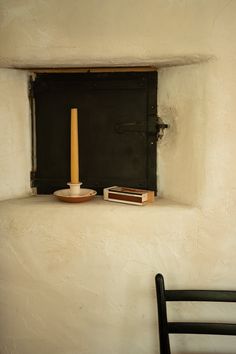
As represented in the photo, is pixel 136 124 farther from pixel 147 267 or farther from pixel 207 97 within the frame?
pixel 147 267

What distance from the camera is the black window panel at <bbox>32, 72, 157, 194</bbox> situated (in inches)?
66.5

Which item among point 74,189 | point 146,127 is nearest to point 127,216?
point 74,189

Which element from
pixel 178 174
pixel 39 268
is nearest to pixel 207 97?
pixel 178 174

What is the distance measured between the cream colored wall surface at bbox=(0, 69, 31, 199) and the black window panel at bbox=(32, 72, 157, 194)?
0.05 m

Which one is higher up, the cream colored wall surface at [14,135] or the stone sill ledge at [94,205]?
the cream colored wall surface at [14,135]

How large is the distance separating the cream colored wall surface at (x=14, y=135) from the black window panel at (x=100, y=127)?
2.1 inches

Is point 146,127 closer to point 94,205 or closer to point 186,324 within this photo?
point 94,205

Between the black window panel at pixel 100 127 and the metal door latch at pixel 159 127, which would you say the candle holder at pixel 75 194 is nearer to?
the black window panel at pixel 100 127

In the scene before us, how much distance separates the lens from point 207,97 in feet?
4.83

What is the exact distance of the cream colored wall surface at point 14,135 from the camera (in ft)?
5.45

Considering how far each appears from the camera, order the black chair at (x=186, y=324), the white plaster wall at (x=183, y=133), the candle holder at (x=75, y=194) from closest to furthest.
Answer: the black chair at (x=186, y=324) → the white plaster wall at (x=183, y=133) → the candle holder at (x=75, y=194)

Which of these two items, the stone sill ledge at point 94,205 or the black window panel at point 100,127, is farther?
the black window panel at point 100,127

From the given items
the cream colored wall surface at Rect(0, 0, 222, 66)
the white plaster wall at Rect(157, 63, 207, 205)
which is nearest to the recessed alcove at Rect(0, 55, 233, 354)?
the white plaster wall at Rect(157, 63, 207, 205)

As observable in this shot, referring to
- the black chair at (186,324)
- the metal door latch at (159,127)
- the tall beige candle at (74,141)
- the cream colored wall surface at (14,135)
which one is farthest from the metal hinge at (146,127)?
the black chair at (186,324)
